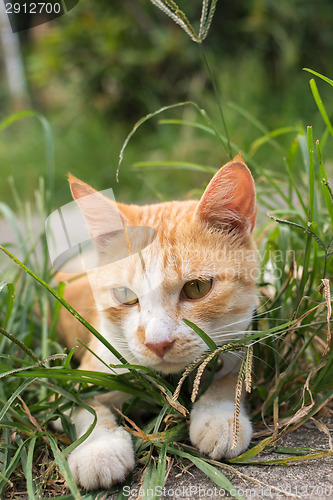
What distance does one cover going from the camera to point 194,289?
47.6 inches

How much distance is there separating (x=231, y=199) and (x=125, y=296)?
1.31ft

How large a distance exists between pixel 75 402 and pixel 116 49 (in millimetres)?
4445

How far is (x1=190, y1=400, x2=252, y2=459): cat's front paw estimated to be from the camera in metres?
1.07

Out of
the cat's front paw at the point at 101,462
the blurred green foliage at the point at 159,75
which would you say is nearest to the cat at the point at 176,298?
the cat's front paw at the point at 101,462

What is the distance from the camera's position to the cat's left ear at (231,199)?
118cm

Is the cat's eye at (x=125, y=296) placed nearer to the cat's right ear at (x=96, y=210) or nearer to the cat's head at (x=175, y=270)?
the cat's head at (x=175, y=270)

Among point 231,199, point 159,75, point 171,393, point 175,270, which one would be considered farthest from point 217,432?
point 159,75

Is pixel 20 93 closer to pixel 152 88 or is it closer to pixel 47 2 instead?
pixel 152 88

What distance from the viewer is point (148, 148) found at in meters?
4.83

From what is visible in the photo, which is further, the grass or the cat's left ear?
the cat's left ear

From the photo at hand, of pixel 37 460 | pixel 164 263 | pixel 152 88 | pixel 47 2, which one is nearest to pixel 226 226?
pixel 164 263

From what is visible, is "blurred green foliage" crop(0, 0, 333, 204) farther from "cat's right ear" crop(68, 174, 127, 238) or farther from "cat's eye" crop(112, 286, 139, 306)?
"cat's eye" crop(112, 286, 139, 306)

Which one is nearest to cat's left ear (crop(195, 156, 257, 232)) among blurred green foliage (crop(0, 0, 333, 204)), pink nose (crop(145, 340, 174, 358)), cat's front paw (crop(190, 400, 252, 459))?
pink nose (crop(145, 340, 174, 358))

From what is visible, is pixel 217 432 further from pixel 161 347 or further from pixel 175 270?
pixel 175 270
